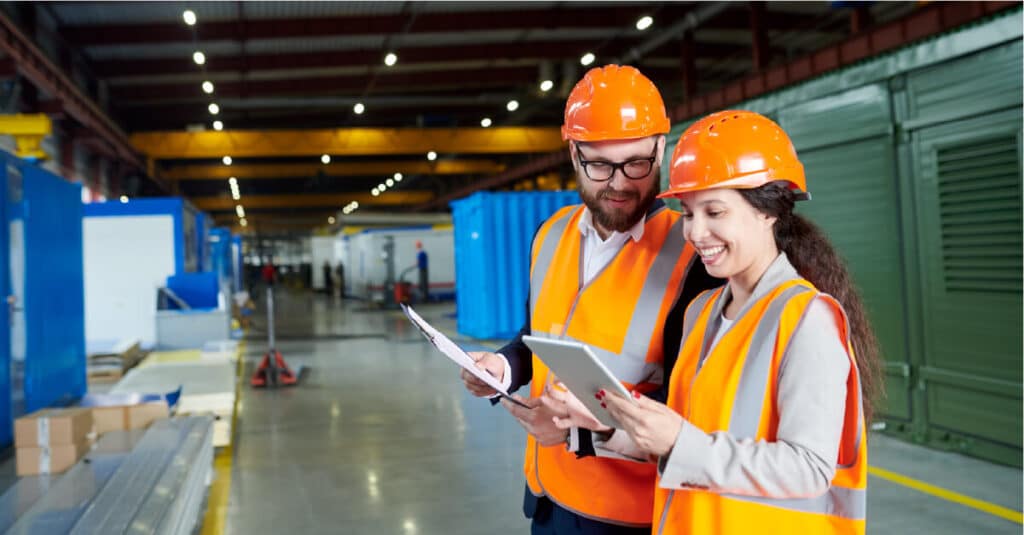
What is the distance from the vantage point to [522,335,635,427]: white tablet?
1.42 m

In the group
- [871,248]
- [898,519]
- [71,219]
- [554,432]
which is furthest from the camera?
[71,219]

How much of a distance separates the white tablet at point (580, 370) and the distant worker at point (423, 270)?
23669 mm

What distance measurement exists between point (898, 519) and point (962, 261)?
2.07 meters

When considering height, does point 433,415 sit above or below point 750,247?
below

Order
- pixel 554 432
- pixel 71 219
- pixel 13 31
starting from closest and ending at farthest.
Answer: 1. pixel 554 432
2. pixel 71 219
3. pixel 13 31

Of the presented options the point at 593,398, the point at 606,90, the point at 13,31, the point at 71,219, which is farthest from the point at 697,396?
the point at 13,31

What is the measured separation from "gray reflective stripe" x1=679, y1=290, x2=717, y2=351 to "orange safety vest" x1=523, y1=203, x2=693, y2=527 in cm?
14

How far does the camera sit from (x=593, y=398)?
160 centimetres

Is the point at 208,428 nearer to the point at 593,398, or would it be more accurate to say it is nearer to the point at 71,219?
the point at 71,219

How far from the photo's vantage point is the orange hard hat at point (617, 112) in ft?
6.54

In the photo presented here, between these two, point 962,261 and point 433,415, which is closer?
point 962,261

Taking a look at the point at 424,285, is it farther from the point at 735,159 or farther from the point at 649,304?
the point at 735,159

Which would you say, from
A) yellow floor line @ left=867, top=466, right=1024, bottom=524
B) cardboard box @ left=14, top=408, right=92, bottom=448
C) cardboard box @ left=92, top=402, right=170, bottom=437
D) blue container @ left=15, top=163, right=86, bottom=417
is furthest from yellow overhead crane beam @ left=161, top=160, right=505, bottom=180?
yellow floor line @ left=867, top=466, right=1024, bottom=524

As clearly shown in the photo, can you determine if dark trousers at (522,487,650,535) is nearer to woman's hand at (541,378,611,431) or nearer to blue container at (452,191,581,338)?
woman's hand at (541,378,611,431)
